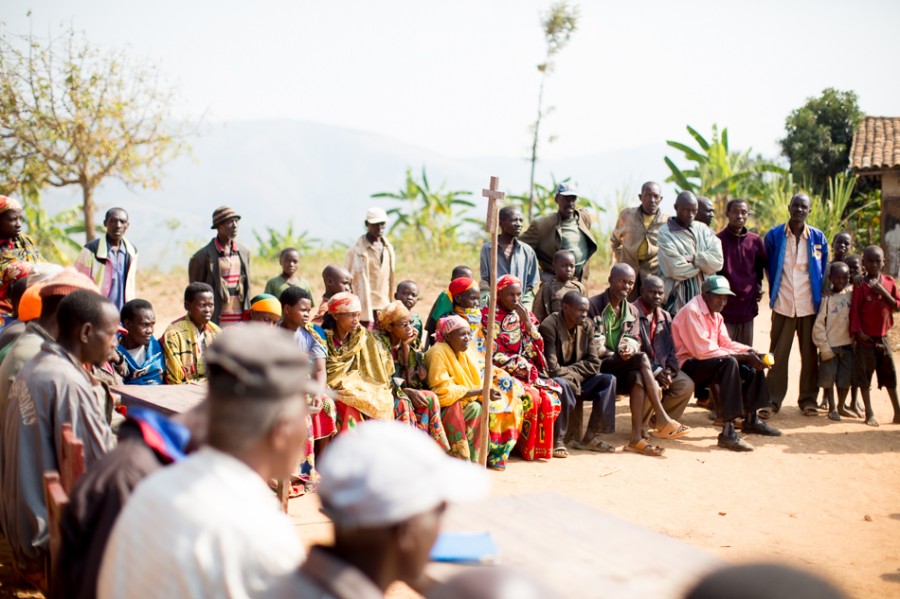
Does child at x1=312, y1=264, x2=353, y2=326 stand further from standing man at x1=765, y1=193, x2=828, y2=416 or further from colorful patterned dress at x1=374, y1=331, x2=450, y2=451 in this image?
standing man at x1=765, y1=193, x2=828, y2=416

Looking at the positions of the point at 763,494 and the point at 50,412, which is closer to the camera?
the point at 50,412

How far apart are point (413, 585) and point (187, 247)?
19.8 meters

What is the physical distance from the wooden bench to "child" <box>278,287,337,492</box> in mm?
2923

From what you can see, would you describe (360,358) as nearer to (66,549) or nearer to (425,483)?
(66,549)

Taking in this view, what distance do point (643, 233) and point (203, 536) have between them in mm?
7892

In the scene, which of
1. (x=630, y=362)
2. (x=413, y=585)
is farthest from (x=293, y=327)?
(x=413, y=585)

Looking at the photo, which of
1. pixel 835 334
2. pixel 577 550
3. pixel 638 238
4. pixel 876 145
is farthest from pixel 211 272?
pixel 876 145

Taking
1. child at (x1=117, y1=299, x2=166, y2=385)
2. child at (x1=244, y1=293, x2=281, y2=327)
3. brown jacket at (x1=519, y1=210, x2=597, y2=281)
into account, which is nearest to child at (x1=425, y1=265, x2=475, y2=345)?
brown jacket at (x1=519, y1=210, x2=597, y2=281)

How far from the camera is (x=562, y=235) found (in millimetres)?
8953

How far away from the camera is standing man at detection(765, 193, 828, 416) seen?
9.05 metres

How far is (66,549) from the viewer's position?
8.38ft

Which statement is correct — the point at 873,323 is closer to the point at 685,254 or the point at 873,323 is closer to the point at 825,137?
the point at 685,254

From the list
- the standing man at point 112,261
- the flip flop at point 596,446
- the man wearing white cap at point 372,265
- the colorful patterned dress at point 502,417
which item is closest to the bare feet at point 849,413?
the flip flop at point 596,446

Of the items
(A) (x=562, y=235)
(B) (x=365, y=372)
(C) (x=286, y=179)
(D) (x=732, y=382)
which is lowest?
(D) (x=732, y=382)
